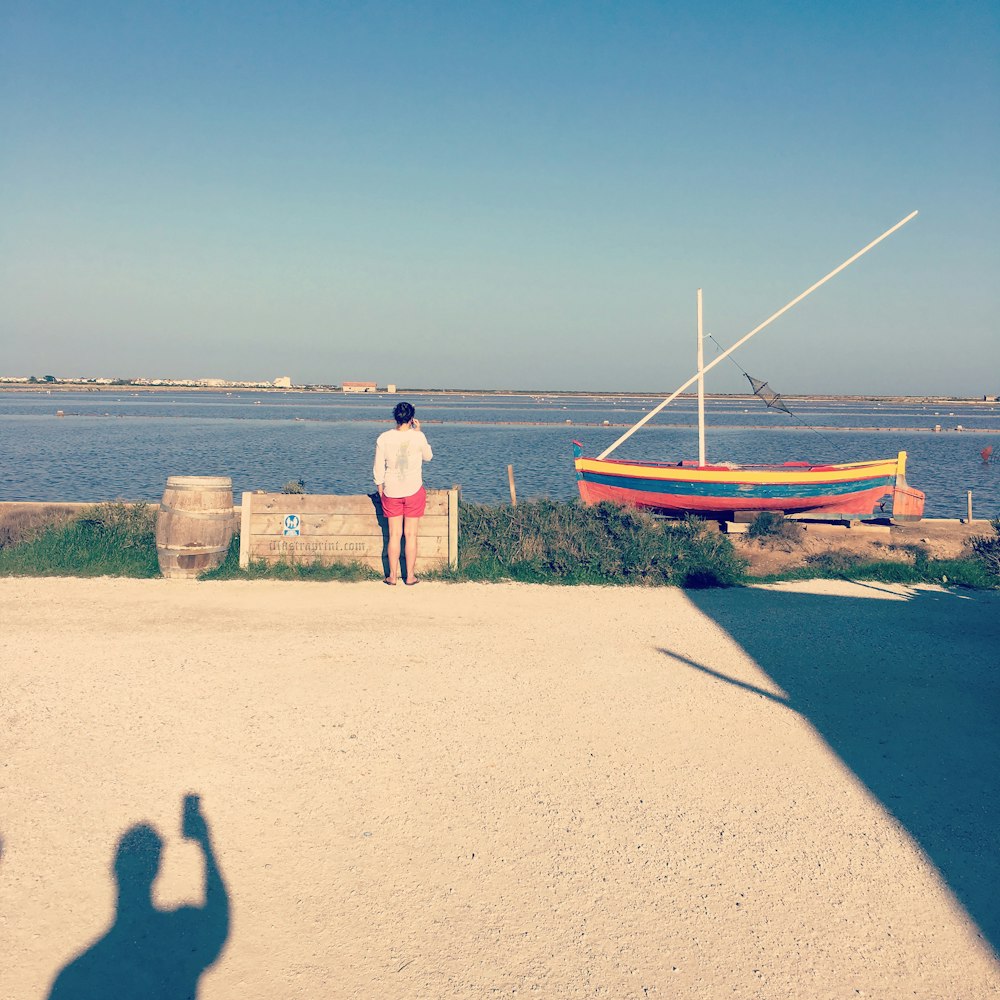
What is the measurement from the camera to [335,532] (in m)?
10.9

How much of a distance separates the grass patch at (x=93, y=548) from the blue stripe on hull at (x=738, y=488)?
407 inches

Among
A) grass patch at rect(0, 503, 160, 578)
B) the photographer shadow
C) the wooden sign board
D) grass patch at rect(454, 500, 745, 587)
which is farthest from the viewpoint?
grass patch at rect(454, 500, 745, 587)

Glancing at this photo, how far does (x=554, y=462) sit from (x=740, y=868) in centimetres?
3928

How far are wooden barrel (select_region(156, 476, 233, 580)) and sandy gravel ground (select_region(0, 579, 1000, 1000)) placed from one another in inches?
68.0

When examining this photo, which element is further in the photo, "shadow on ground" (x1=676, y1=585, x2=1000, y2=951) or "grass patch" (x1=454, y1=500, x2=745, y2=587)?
"grass patch" (x1=454, y1=500, x2=745, y2=587)

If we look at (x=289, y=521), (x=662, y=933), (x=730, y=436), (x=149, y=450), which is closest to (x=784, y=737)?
(x=662, y=933)

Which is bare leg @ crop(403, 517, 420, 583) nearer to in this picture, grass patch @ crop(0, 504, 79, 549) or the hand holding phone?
grass patch @ crop(0, 504, 79, 549)

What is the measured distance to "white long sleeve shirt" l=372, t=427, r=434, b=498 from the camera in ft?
32.6

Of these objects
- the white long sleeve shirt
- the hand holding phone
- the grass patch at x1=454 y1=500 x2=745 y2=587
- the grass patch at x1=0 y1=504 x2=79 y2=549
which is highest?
the white long sleeve shirt

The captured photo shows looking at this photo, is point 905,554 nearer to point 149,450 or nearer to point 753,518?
point 753,518

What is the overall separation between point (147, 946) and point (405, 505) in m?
6.85

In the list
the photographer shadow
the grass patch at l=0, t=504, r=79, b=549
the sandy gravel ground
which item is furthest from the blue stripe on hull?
the photographer shadow

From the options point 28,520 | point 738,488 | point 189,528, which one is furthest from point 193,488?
point 738,488

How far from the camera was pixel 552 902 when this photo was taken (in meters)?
3.97
